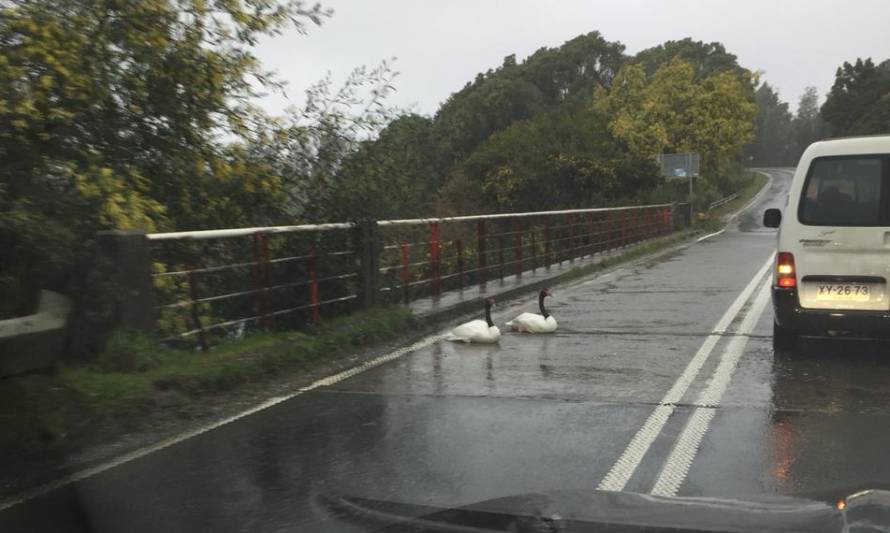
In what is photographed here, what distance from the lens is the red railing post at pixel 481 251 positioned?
46.4 feet

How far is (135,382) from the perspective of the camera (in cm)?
630

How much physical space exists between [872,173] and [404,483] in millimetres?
5523

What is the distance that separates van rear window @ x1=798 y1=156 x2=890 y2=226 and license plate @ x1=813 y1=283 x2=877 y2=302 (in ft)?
1.81

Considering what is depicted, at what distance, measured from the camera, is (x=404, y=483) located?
4586 millimetres

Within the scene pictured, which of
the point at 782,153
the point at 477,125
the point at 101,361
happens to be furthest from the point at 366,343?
the point at 782,153

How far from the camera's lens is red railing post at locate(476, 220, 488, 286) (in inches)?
556

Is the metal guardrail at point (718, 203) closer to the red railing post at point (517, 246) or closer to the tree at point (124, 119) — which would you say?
the red railing post at point (517, 246)

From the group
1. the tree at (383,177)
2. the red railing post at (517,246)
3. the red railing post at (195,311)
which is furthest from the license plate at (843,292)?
the red railing post at (517,246)

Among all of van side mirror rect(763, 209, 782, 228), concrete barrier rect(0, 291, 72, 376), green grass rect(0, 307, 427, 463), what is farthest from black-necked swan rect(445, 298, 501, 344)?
concrete barrier rect(0, 291, 72, 376)

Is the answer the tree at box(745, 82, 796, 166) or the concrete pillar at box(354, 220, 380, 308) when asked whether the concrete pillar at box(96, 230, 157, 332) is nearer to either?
the concrete pillar at box(354, 220, 380, 308)

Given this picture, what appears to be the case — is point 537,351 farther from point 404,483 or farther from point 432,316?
point 404,483

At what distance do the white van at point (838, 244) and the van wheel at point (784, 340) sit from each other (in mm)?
270

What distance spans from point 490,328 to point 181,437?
4376 mm

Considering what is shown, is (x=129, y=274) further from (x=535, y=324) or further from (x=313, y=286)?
(x=535, y=324)
